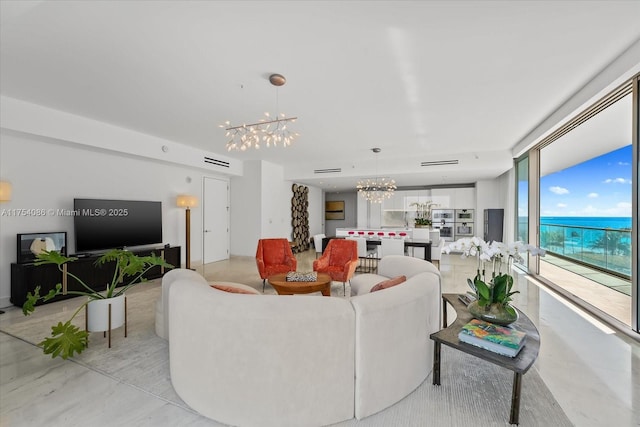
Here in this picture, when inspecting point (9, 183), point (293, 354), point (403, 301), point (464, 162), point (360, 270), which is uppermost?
point (464, 162)

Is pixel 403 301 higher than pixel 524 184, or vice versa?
pixel 524 184

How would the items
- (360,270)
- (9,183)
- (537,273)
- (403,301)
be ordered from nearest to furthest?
(403,301)
(9,183)
(537,273)
(360,270)

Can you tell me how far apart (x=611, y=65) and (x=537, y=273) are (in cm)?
417

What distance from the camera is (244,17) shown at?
2129 mm

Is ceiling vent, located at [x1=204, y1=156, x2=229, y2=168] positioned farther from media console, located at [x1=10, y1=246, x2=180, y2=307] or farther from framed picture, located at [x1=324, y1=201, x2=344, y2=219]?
framed picture, located at [x1=324, y1=201, x2=344, y2=219]

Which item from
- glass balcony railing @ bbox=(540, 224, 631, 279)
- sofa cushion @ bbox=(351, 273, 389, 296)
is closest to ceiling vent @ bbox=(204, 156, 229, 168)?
sofa cushion @ bbox=(351, 273, 389, 296)

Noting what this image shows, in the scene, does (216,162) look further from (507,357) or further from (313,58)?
(507,357)

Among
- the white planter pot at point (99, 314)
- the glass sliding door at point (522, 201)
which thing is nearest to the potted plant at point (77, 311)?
the white planter pot at point (99, 314)

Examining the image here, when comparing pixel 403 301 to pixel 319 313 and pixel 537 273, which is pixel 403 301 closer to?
pixel 319 313

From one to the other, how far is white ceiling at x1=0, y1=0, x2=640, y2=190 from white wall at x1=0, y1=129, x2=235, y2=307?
84 centimetres

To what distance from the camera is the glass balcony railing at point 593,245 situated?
545 cm

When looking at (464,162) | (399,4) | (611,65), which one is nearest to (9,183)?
(399,4)

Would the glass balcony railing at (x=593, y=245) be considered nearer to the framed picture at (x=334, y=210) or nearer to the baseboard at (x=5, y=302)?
the framed picture at (x=334, y=210)

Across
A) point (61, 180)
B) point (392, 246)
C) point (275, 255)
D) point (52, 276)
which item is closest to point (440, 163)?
point (392, 246)
